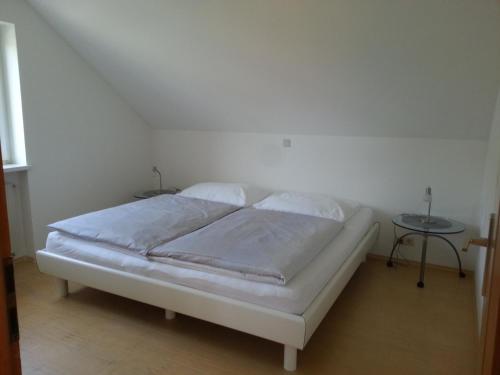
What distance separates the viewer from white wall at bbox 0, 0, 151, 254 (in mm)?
3326

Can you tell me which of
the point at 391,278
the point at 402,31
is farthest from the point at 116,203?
the point at 402,31

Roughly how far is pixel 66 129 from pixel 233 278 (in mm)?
2480

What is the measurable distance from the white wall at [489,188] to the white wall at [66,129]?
11.5 feet

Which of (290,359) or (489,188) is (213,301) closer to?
(290,359)

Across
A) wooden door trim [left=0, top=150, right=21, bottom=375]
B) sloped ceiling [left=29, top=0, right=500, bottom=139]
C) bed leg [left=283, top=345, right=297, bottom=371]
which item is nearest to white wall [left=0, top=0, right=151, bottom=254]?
sloped ceiling [left=29, top=0, right=500, bottom=139]

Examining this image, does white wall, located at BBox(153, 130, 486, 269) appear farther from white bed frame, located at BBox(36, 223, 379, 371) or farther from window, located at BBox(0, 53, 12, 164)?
window, located at BBox(0, 53, 12, 164)

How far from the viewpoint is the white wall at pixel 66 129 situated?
333cm

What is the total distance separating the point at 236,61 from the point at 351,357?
7.65 ft

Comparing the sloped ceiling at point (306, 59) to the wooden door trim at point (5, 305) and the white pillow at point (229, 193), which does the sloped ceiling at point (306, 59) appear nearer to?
the white pillow at point (229, 193)

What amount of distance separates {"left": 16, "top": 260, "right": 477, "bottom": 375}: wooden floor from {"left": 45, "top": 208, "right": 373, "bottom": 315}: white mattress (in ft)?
→ 1.18

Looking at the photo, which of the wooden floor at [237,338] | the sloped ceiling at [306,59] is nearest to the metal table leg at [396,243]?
the wooden floor at [237,338]

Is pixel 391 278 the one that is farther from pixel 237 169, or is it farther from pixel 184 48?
pixel 184 48

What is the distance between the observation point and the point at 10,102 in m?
3.35

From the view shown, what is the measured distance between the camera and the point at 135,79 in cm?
386
